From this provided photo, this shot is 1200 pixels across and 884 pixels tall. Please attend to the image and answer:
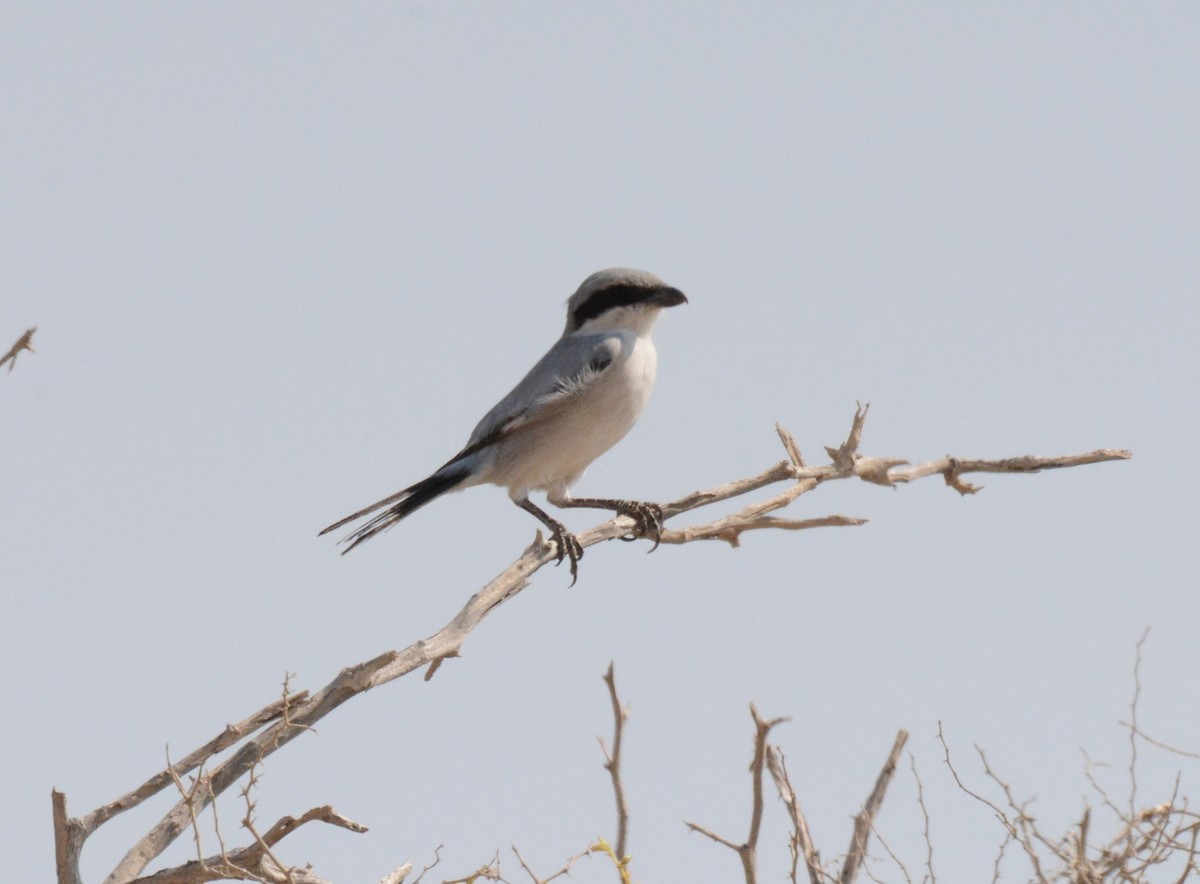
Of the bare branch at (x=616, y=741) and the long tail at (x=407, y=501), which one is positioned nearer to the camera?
the bare branch at (x=616, y=741)

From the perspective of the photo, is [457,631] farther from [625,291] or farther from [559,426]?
[625,291]

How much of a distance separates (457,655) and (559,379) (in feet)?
7.49

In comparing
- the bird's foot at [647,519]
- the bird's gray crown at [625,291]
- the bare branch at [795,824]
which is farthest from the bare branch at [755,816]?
the bird's gray crown at [625,291]

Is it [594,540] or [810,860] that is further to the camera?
[594,540]

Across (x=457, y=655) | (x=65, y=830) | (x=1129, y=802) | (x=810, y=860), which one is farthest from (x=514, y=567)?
(x=1129, y=802)

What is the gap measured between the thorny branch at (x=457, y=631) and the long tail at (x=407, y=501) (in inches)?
32.8

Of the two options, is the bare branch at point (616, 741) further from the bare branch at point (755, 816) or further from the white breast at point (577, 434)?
the white breast at point (577, 434)

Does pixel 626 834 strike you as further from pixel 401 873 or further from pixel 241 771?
pixel 241 771

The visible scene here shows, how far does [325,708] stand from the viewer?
3885 mm

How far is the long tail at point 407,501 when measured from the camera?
5.76 meters

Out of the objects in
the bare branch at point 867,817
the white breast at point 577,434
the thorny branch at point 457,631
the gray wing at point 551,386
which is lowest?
the bare branch at point 867,817

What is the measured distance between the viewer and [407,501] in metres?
6.04

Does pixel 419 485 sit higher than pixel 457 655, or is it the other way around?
pixel 419 485

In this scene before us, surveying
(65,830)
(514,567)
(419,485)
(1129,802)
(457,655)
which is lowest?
(1129,802)
